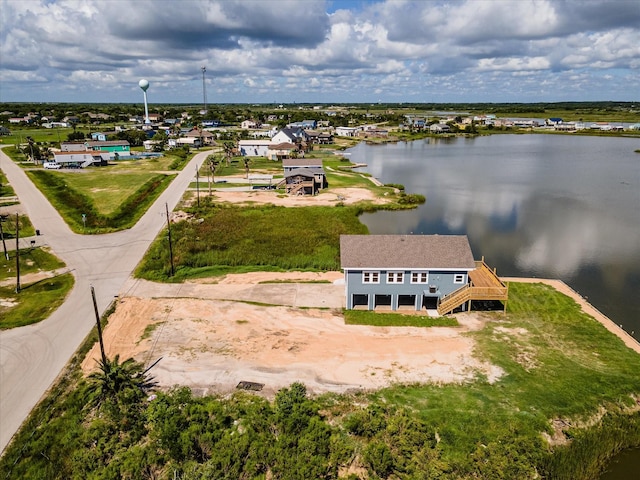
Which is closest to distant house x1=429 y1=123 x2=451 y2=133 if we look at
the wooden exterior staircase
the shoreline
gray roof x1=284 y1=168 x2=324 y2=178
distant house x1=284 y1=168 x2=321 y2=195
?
gray roof x1=284 y1=168 x2=324 y2=178

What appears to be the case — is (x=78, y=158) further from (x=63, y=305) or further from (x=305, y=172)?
(x=63, y=305)

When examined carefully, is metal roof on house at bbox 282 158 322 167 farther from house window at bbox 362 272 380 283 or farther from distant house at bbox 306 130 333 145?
distant house at bbox 306 130 333 145

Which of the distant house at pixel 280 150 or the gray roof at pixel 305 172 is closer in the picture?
the gray roof at pixel 305 172

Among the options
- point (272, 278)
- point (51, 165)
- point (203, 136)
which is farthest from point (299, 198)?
point (203, 136)

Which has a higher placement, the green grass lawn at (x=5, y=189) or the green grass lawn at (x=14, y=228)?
the green grass lawn at (x=5, y=189)

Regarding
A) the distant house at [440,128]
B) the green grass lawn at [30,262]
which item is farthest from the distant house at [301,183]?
the distant house at [440,128]

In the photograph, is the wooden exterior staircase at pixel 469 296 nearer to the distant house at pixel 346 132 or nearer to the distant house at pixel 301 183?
the distant house at pixel 301 183
